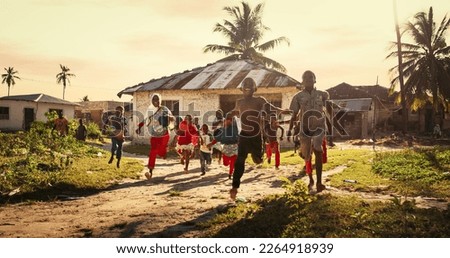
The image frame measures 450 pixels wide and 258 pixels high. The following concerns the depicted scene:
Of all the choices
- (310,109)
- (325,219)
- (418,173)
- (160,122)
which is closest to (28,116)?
(160,122)

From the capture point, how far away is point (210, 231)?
165 inches

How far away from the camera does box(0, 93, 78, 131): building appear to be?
31562 mm

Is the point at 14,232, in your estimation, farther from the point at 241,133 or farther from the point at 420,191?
the point at 420,191

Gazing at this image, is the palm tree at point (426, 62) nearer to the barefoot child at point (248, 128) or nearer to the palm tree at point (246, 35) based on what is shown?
the palm tree at point (246, 35)

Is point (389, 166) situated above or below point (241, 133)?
below

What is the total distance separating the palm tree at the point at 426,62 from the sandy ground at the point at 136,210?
21.8 meters

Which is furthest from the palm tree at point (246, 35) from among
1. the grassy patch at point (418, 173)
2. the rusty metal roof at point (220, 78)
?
the grassy patch at point (418, 173)

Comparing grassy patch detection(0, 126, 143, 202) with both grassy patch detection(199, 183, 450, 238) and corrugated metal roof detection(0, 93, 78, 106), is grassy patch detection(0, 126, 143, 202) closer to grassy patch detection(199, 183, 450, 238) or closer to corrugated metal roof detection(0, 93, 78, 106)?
grassy patch detection(199, 183, 450, 238)

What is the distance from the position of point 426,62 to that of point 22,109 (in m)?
34.1


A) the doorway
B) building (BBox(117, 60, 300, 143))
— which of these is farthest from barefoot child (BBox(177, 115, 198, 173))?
the doorway

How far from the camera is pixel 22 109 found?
107ft
